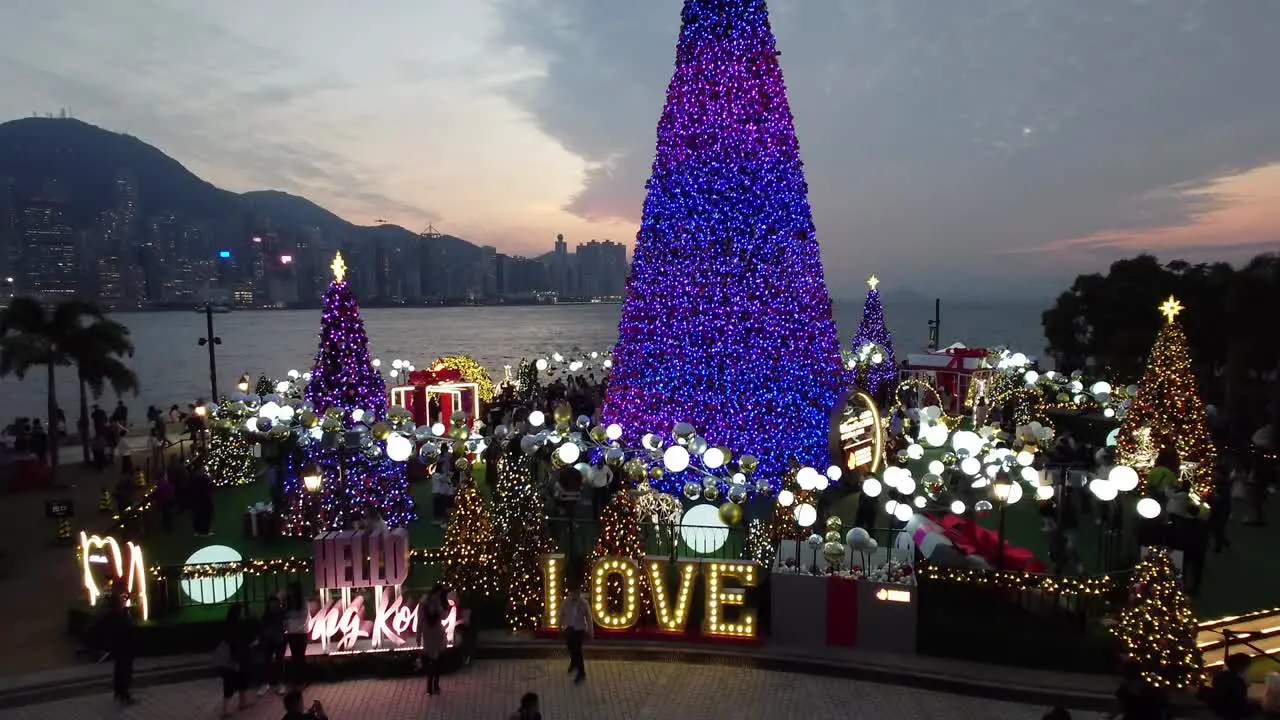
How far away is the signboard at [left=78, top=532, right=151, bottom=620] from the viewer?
934 cm

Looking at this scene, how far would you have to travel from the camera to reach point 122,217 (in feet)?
570

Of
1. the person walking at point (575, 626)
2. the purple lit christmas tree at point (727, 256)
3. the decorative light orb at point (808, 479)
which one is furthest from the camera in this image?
the purple lit christmas tree at point (727, 256)

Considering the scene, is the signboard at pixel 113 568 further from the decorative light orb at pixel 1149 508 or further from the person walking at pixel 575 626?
the decorative light orb at pixel 1149 508

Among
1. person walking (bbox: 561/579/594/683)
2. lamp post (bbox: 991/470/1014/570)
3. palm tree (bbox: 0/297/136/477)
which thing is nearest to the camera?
person walking (bbox: 561/579/594/683)

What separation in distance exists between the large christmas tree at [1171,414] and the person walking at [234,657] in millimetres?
15836

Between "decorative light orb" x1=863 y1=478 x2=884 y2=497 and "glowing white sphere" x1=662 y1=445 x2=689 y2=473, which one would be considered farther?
"decorative light orb" x1=863 y1=478 x2=884 y2=497

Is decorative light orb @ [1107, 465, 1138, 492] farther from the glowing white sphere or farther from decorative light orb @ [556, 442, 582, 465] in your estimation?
decorative light orb @ [556, 442, 582, 465]

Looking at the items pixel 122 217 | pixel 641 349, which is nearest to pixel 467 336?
pixel 122 217

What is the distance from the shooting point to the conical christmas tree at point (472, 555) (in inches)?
374

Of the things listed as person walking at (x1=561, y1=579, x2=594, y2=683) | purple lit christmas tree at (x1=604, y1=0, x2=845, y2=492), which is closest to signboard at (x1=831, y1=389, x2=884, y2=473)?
purple lit christmas tree at (x1=604, y1=0, x2=845, y2=492)

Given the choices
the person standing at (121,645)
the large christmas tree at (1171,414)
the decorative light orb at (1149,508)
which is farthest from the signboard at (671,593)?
the large christmas tree at (1171,414)

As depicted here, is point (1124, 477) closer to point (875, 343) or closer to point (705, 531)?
point (705, 531)

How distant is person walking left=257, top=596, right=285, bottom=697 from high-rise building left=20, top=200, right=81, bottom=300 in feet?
497

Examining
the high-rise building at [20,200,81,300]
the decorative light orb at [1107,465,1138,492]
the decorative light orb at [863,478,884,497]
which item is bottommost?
the decorative light orb at [863,478,884,497]
